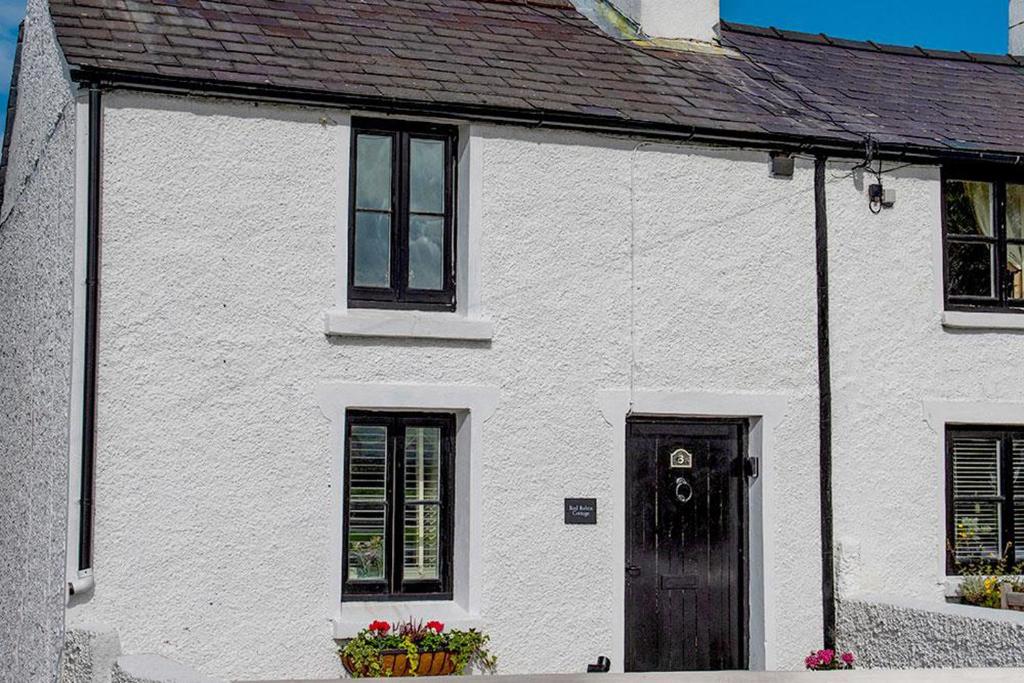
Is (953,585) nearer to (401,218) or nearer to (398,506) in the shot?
(398,506)

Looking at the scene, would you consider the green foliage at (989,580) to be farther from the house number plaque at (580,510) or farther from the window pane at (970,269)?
the house number plaque at (580,510)

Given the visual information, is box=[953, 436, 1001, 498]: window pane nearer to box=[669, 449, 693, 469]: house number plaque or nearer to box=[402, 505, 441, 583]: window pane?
box=[669, 449, 693, 469]: house number plaque

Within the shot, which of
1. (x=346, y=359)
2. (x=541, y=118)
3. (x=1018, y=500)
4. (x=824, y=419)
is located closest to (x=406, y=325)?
(x=346, y=359)

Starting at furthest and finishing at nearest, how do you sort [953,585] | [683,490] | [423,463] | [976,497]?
[976,497] → [953,585] → [683,490] → [423,463]

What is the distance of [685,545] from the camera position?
10930mm

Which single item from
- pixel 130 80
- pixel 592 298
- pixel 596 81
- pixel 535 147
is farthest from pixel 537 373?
pixel 130 80

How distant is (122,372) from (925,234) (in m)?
6.42

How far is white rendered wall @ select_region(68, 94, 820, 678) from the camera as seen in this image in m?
9.55

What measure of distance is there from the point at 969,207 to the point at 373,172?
5.09 m

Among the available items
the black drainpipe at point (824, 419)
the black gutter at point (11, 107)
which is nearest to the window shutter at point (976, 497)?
the black drainpipe at point (824, 419)

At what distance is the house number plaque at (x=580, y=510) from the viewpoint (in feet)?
34.4

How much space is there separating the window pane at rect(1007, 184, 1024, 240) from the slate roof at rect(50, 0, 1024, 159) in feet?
1.37

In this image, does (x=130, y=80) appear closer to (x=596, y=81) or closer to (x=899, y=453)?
(x=596, y=81)

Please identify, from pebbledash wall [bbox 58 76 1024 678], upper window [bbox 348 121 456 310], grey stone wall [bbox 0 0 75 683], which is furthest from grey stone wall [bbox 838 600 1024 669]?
grey stone wall [bbox 0 0 75 683]
